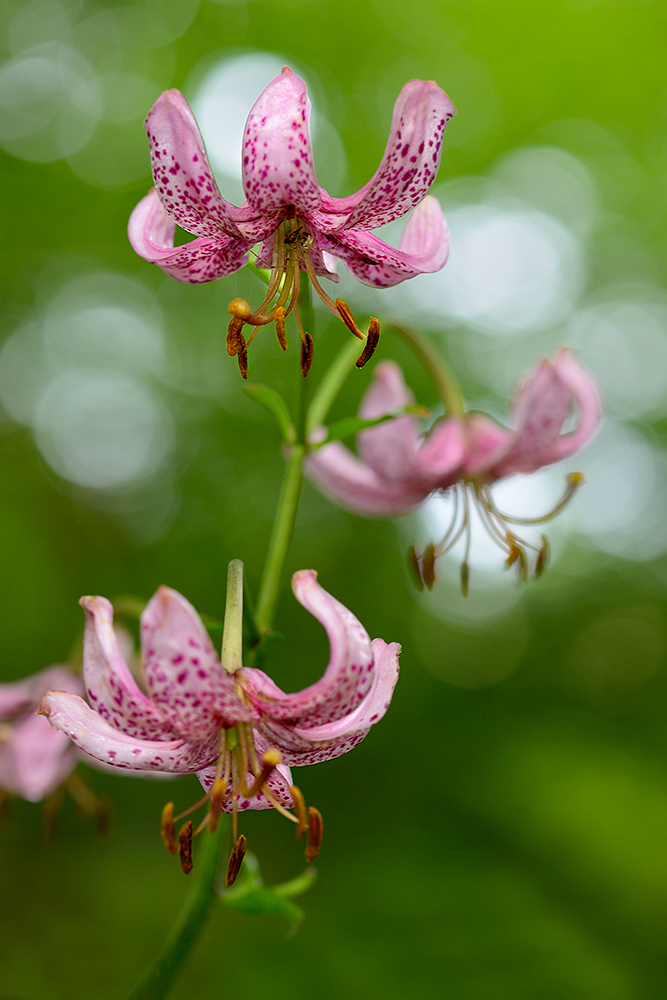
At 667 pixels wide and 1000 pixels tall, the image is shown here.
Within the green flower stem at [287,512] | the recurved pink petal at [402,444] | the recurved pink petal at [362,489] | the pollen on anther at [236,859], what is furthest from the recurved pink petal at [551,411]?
the pollen on anther at [236,859]

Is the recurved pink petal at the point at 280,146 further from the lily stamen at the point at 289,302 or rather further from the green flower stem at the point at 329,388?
the green flower stem at the point at 329,388

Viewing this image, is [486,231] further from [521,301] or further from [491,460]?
[491,460]

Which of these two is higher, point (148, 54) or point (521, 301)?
point (148, 54)

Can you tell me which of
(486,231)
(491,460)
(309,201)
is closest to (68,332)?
(486,231)

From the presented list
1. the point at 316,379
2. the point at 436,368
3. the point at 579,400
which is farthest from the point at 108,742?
the point at 316,379

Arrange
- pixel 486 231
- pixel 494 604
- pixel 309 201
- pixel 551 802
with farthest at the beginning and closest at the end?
pixel 494 604
pixel 486 231
pixel 551 802
pixel 309 201
